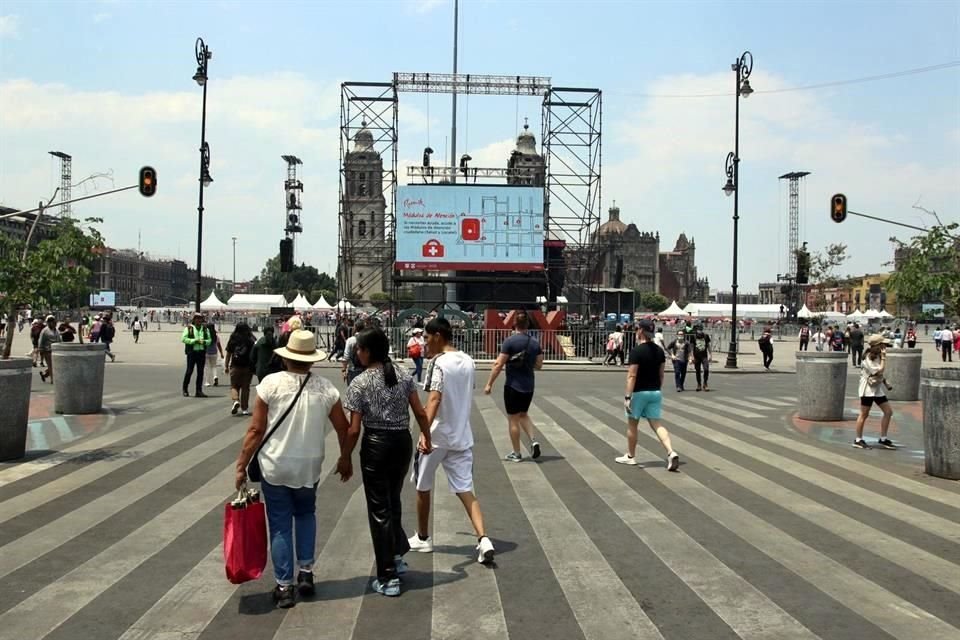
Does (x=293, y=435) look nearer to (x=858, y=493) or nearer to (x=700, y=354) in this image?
(x=858, y=493)

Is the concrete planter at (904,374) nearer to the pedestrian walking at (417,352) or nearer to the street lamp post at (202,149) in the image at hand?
the pedestrian walking at (417,352)

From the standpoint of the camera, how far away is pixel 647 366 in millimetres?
9492

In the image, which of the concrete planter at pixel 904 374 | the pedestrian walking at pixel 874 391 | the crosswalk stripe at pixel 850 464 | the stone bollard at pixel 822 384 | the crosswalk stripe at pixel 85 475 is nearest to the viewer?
the crosswalk stripe at pixel 85 475

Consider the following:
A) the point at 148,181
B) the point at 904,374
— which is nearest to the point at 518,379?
the point at 904,374

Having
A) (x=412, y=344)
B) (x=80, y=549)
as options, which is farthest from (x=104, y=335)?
(x=80, y=549)

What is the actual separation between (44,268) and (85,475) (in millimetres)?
2726

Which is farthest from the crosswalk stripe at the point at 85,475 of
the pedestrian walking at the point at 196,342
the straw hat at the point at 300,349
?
the pedestrian walking at the point at 196,342

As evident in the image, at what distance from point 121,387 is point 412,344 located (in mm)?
6642

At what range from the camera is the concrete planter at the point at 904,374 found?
17.0 m

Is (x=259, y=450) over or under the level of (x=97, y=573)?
over

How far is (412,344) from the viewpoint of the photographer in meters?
20.1

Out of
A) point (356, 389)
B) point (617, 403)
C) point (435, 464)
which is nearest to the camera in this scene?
point (356, 389)

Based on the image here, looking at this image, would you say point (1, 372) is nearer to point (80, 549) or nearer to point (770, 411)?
point (80, 549)

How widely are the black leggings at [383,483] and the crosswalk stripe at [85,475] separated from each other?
3617 millimetres
